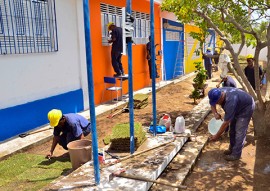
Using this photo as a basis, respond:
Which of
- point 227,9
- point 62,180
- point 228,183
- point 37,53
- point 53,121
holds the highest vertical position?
point 227,9

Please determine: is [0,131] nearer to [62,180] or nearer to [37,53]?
[37,53]

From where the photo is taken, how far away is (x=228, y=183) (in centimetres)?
390

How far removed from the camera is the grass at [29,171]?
3871 millimetres

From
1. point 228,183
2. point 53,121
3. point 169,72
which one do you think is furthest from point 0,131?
point 169,72

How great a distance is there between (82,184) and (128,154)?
1082mm

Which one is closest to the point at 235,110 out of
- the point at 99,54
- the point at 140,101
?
the point at 140,101

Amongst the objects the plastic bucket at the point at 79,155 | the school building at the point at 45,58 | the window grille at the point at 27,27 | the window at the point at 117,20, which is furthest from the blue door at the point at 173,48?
the plastic bucket at the point at 79,155

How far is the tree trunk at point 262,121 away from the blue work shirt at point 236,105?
1.02 metres

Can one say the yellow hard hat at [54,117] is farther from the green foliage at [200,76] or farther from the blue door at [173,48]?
the blue door at [173,48]

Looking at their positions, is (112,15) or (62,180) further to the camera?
(112,15)

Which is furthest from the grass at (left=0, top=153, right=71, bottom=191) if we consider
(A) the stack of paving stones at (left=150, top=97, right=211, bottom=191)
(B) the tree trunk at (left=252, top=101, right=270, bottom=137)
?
(B) the tree trunk at (left=252, top=101, right=270, bottom=137)

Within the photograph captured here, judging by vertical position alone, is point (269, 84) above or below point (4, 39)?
below

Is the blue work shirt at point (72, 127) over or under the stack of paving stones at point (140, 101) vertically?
over

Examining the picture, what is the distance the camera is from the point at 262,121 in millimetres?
5352
